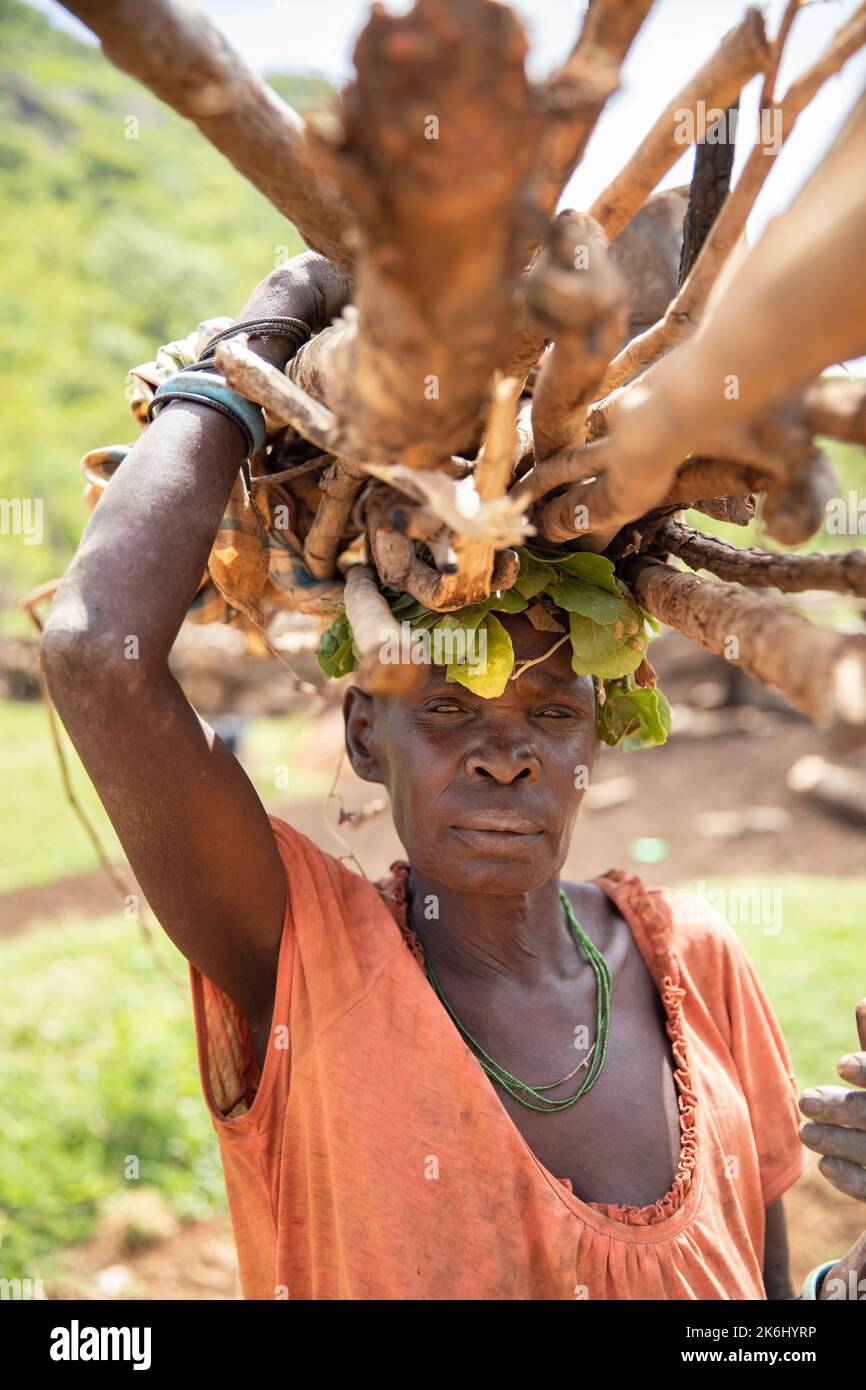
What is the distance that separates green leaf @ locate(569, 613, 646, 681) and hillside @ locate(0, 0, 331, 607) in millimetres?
13795

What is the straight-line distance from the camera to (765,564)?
60.0 inches

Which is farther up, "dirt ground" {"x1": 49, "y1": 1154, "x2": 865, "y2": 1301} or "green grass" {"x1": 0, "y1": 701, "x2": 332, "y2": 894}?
"green grass" {"x1": 0, "y1": 701, "x2": 332, "y2": 894}

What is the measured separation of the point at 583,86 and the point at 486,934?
5.23 ft

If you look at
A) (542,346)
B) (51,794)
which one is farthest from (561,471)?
(51,794)

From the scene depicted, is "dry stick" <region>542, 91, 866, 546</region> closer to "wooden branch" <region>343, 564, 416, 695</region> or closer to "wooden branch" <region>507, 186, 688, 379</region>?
"wooden branch" <region>343, 564, 416, 695</region>

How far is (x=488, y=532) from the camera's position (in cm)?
123

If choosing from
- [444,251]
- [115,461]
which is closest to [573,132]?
[444,251]

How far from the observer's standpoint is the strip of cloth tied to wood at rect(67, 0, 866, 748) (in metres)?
0.84

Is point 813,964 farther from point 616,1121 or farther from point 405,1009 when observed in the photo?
point 405,1009

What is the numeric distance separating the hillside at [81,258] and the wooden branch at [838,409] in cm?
1441

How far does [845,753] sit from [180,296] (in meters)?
25.9

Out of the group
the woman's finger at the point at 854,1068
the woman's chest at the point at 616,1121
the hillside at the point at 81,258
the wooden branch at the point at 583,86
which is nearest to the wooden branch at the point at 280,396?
the wooden branch at the point at 583,86

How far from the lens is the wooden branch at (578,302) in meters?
0.98

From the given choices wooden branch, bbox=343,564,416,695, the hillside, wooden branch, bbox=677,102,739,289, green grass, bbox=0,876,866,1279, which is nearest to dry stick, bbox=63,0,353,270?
wooden branch, bbox=343,564,416,695
